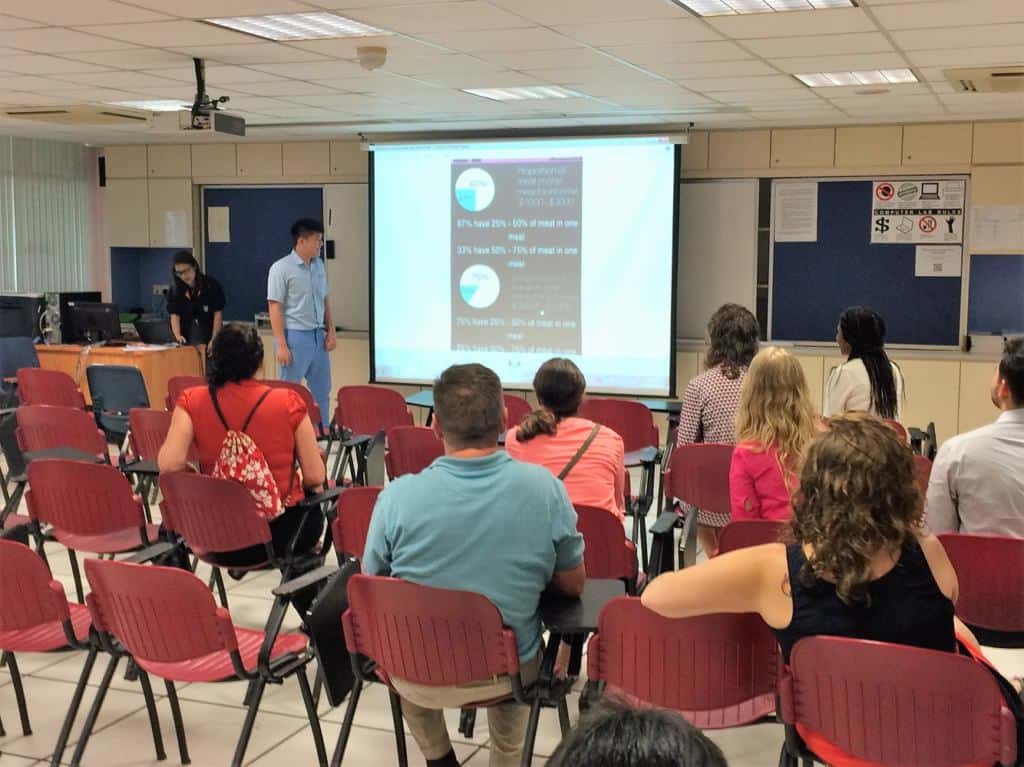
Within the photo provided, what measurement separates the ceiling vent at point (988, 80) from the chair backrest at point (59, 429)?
5.00 meters

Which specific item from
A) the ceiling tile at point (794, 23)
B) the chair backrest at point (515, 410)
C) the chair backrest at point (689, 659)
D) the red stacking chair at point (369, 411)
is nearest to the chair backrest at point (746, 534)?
the chair backrest at point (689, 659)

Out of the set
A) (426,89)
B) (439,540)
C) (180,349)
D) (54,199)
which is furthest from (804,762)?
(54,199)

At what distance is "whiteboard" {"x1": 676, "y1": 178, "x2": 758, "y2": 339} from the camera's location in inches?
356

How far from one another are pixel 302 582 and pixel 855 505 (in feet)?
5.43

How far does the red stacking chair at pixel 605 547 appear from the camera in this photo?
11.9 ft

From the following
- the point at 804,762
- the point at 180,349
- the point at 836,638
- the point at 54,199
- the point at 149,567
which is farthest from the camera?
the point at 54,199

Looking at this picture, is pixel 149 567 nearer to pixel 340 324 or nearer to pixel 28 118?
pixel 28 118

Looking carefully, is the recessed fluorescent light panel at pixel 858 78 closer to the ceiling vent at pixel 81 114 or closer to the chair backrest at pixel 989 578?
the chair backrest at pixel 989 578

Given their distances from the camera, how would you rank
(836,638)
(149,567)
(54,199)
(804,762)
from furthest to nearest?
(54,199), (149,567), (804,762), (836,638)

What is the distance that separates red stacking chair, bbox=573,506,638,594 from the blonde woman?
1.57 feet

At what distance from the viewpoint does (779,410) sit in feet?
12.5

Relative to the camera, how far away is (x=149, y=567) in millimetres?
2877

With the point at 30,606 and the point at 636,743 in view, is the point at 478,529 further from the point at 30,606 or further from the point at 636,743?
the point at 636,743

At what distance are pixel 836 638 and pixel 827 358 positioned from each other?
22.6 ft
